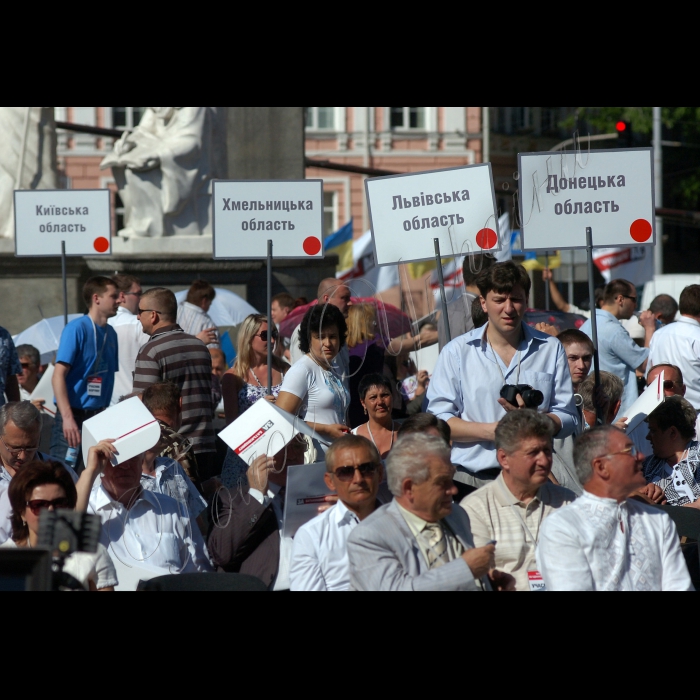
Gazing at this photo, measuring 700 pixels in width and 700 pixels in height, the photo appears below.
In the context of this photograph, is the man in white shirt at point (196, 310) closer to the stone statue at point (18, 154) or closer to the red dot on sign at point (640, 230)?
the red dot on sign at point (640, 230)

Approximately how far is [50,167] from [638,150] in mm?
8586

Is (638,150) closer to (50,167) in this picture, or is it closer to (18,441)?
(18,441)

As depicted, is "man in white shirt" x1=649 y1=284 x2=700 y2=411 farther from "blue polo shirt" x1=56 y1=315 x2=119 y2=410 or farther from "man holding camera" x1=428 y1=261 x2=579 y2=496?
"blue polo shirt" x1=56 y1=315 x2=119 y2=410

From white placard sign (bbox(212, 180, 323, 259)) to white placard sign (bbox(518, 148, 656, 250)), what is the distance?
1.59 meters

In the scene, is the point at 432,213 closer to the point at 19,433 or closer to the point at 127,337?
the point at 19,433

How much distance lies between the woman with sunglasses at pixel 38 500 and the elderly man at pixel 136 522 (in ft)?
1.27

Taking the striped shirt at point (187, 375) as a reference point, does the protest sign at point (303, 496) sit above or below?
below

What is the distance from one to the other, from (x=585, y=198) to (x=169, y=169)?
7.37m

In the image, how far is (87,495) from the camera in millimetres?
4930

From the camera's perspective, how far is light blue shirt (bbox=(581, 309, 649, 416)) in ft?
26.3

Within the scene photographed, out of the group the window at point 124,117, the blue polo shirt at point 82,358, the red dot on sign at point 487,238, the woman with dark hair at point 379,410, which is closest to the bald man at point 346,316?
the woman with dark hair at point 379,410

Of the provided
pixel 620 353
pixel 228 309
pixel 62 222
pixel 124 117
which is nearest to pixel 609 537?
pixel 620 353

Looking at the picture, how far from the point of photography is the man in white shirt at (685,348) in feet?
25.7

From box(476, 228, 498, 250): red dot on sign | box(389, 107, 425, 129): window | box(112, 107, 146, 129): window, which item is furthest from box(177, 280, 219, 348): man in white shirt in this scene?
box(389, 107, 425, 129): window
